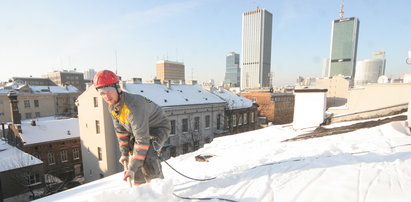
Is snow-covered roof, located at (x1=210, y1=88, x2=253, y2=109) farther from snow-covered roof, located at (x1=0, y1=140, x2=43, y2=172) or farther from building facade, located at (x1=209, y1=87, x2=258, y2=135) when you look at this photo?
snow-covered roof, located at (x1=0, y1=140, x2=43, y2=172)

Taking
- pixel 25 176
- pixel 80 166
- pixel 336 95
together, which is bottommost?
pixel 80 166

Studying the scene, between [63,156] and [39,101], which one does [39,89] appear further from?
[63,156]

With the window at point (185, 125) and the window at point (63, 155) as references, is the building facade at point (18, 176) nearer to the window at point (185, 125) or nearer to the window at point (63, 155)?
the window at point (63, 155)

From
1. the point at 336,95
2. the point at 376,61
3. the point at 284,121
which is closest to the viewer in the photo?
the point at 284,121

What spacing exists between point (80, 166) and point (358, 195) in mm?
24246

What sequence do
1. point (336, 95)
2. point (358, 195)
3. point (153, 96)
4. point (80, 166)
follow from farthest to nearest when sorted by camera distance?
point (336, 95) < point (80, 166) < point (153, 96) < point (358, 195)

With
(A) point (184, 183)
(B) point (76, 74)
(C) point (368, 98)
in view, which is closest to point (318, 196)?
(A) point (184, 183)

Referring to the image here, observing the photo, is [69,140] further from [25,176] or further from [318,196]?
[318,196]

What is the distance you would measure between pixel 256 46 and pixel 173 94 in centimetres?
15347

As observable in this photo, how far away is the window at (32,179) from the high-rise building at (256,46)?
148 metres

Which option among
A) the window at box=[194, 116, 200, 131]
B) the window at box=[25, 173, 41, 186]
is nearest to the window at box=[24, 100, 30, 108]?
the window at box=[25, 173, 41, 186]

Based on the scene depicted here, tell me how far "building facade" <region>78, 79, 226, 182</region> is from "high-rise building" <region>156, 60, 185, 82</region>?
98838 mm

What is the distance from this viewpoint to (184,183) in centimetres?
317

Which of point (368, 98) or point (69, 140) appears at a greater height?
point (368, 98)
